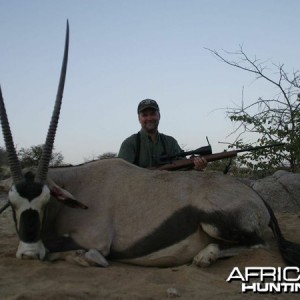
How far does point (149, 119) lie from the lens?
21.1ft

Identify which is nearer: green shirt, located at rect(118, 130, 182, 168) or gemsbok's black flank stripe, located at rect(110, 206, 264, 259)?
gemsbok's black flank stripe, located at rect(110, 206, 264, 259)

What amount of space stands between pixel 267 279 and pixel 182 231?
87cm

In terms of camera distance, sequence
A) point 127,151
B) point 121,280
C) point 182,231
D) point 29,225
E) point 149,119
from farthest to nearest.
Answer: point 149,119
point 127,151
point 182,231
point 29,225
point 121,280

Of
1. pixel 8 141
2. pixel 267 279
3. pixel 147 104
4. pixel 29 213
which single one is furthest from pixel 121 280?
pixel 147 104

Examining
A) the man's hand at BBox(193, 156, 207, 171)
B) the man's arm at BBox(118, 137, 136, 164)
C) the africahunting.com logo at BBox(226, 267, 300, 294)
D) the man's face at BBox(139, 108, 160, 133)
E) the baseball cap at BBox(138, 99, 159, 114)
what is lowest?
the africahunting.com logo at BBox(226, 267, 300, 294)

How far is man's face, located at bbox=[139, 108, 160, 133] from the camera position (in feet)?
21.2

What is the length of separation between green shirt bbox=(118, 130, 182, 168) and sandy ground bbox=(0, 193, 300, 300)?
2.40 m

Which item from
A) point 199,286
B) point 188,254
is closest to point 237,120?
point 188,254

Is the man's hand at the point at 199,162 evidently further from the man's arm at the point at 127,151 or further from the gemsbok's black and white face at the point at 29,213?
the gemsbok's black and white face at the point at 29,213

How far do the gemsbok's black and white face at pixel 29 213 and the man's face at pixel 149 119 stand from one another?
9.56ft

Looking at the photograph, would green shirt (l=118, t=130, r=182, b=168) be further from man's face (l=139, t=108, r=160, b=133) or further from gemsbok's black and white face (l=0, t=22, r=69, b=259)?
gemsbok's black and white face (l=0, t=22, r=69, b=259)

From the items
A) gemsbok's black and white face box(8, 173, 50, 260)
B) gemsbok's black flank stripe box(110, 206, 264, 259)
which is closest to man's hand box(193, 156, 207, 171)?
gemsbok's black flank stripe box(110, 206, 264, 259)

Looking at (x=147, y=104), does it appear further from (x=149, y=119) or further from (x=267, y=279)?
(x=267, y=279)

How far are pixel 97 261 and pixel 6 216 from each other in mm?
4192
